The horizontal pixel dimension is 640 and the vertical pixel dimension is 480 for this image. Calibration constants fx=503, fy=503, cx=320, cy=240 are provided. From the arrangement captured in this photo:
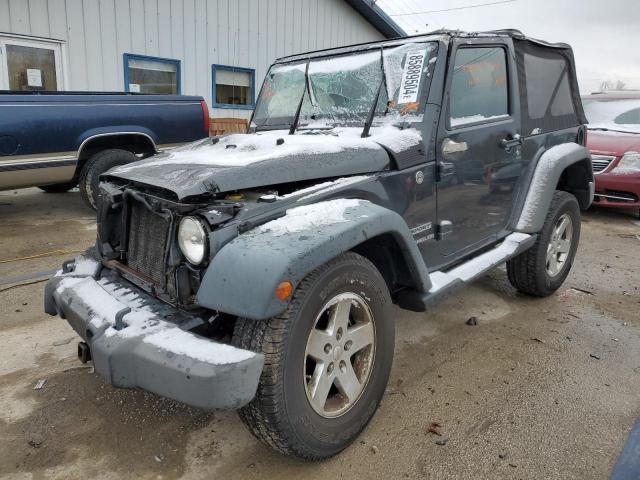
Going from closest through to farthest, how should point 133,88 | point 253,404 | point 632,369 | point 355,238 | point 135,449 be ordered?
1. point 253,404
2. point 355,238
3. point 135,449
4. point 632,369
5. point 133,88

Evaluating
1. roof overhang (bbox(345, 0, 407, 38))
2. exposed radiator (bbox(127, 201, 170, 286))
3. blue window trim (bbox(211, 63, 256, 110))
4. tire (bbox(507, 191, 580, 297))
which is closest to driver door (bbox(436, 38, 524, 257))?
tire (bbox(507, 191, 580, 297))

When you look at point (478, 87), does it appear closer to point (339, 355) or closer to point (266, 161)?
point (266, 161)

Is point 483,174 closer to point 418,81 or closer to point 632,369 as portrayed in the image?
point 418,81

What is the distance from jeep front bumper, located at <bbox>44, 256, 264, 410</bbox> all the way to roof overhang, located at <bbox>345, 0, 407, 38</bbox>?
40.2ft

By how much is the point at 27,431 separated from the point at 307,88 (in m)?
2.69

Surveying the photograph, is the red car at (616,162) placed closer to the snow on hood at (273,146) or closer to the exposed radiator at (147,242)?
the snow on hood at (273,146)

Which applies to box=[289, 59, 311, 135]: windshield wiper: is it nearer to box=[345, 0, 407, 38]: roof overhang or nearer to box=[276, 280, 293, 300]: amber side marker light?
box=[276, 280, 293, 300]: amber side marker light

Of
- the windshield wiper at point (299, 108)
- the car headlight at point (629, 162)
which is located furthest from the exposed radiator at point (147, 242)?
the car headlight at point (629, 162)

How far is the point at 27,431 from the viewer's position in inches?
99.3

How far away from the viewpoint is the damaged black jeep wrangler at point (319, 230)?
1.96 m

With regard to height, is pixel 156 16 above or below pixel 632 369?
above

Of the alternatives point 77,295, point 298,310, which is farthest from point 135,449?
point 298,310

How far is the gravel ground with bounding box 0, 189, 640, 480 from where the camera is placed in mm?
2309

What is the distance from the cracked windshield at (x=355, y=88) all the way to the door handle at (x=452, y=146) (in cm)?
23
